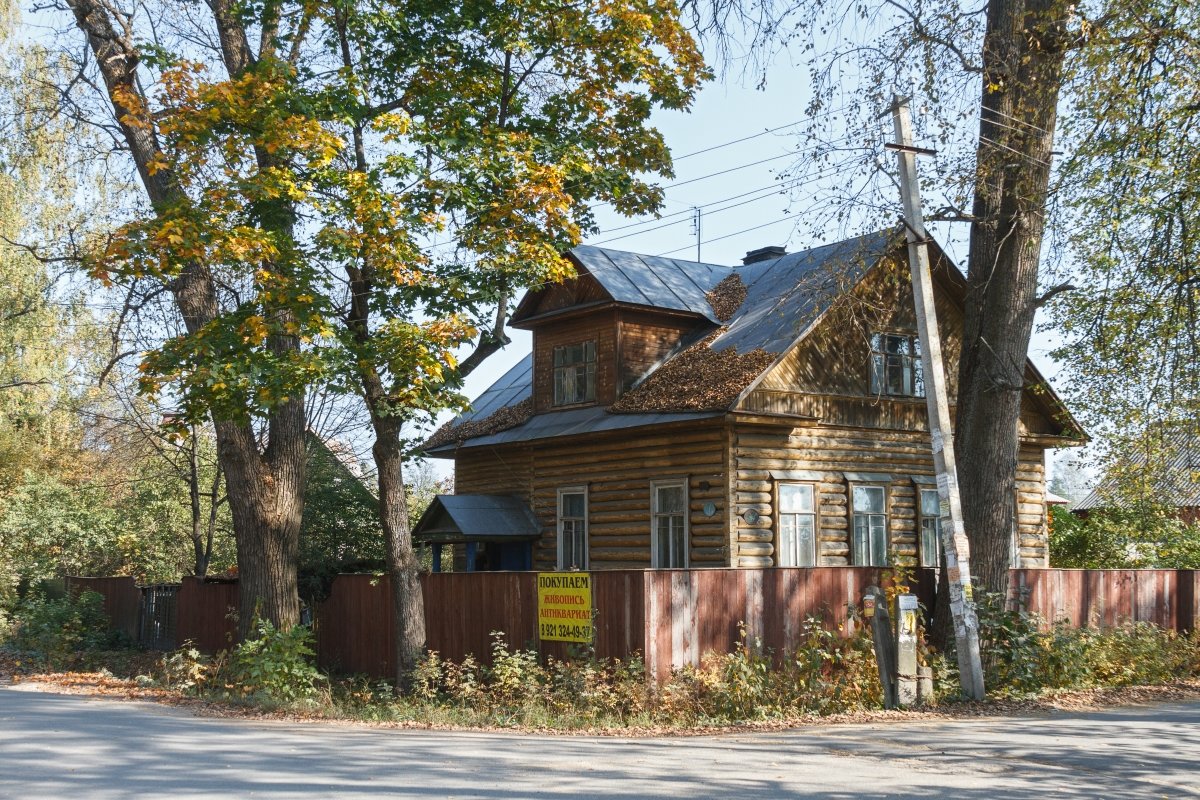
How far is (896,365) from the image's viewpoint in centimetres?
2436

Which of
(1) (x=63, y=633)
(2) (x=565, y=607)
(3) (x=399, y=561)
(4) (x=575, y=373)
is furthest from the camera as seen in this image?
→ (4) (x=575, y=373)

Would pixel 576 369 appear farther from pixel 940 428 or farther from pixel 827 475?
pixel 940 428

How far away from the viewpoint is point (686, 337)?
2523 cm

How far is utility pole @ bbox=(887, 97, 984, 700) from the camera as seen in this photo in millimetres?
14805

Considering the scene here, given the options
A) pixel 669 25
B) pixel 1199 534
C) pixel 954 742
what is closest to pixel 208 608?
pixel 669 25

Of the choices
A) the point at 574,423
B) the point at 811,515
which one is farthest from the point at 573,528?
the point at 811,515

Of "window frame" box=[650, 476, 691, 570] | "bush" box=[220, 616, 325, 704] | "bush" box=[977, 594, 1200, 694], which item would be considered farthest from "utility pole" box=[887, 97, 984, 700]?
"bush" box=[220, 616, 325, 704]

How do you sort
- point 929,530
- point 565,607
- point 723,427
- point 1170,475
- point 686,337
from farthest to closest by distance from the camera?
1. point 686,337
2. point 929,530
3. point 1170,475
4. point 723,427
5. point 565,607

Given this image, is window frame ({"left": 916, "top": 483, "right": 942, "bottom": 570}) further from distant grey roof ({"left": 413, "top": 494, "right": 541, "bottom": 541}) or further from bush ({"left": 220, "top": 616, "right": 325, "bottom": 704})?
bush ({"left": 220, "top": 616, "right": 325, "bottom": 704})

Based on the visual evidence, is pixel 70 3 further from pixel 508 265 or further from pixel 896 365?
pixel 896 365

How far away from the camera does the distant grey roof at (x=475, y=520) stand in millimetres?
24453

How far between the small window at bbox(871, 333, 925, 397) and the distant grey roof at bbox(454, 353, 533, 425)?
8225 mm

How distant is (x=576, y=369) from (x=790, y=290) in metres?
8.08

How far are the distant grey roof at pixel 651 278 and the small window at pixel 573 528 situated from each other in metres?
4.21
